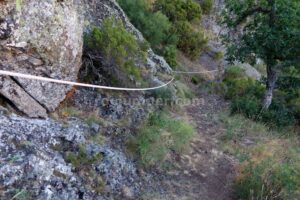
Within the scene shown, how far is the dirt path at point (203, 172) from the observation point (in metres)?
5.29

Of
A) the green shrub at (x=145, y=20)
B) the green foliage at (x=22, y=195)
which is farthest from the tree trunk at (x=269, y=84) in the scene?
the green foliage at (x=22, y=195)

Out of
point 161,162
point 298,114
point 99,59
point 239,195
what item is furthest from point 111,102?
point 298,114

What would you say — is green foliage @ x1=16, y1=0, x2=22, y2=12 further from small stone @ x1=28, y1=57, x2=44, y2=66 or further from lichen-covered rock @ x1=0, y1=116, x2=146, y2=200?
lichen-covered rock @ x1=0, y1=116, x2=146, y2=200

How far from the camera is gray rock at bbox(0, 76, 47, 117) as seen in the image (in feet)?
15.0

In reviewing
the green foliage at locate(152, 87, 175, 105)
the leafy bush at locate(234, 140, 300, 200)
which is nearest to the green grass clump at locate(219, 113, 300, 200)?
the leafy bush at locate(234, 140, 300, 200)

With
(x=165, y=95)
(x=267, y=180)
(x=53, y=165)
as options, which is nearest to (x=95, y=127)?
(x=53, y=165)

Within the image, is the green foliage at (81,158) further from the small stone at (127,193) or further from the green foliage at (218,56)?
the green foliage at (218,56)

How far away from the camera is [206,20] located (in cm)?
1789

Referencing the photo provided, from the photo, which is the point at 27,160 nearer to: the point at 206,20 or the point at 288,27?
the point at 288,27

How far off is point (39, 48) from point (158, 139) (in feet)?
7.18

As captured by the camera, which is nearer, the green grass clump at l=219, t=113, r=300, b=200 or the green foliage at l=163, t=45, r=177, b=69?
the green grass clump at l=219, t=113, r=300, b=200

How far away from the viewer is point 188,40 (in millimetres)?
14078

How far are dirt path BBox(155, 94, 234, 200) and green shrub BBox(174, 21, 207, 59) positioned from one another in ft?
21.8

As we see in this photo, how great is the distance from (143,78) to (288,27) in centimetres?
330
